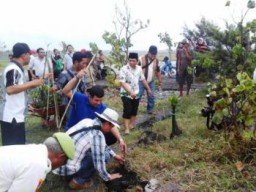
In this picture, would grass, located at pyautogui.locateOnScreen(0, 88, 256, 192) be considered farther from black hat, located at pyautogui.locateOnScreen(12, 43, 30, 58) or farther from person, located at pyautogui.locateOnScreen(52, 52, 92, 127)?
black hat, located at pyautogui.locateOnScreen(12, 43, 30, 58)

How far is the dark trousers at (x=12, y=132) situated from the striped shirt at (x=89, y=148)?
0.55m

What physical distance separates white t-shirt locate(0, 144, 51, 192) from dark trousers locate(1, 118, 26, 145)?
1.48 meters

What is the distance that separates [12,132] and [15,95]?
0.40 metres

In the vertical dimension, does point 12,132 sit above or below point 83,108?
below

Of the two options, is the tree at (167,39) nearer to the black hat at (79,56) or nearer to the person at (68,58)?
the person at (68,58)

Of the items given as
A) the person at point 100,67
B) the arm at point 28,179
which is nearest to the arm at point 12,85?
the arm at point 28,179

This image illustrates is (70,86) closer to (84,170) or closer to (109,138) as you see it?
(109,138)

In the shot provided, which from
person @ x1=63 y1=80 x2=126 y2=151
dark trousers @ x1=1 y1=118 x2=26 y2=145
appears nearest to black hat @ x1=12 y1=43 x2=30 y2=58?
dark trousers @ x1=1 y1=118 x2=26 y2=145

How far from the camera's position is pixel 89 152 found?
4.05m

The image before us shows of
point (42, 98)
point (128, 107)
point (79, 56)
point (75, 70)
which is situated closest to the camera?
point (79, 56)

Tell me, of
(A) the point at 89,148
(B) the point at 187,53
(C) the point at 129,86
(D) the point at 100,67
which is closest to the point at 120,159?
(A) the point at 89,148

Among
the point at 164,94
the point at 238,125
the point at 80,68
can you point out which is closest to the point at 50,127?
the point at 80,68

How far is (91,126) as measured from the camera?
3955mm

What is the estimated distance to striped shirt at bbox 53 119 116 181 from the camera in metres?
3.84
